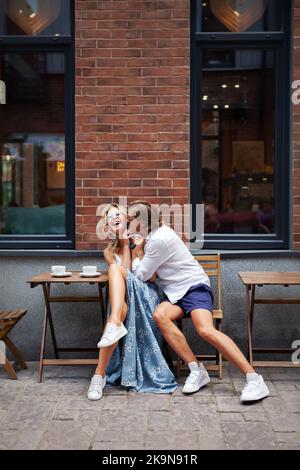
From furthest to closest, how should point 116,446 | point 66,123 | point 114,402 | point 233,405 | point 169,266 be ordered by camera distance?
point 66,123, point 169,266, point 114,402, point 233,405, point 116,446

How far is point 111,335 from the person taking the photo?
5.21 meters

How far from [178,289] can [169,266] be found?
20 centimetres

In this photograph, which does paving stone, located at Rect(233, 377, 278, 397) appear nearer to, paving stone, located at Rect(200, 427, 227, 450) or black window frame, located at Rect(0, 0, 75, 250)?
paving stone, located at Rect(200, 427, 227, 450)

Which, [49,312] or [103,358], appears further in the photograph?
[49,312]

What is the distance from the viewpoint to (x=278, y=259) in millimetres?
6281

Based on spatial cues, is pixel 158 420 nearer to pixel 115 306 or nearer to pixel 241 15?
pixel 115 306

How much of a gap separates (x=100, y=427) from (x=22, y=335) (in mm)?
2024

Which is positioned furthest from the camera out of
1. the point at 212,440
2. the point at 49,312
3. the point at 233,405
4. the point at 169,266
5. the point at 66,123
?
the point at 66,123

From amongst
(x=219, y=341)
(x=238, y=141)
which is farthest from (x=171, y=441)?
(x=238, y=141)

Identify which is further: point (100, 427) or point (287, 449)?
point (100, 427)

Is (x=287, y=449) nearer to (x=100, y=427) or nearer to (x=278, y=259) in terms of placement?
(x=100, y=427)

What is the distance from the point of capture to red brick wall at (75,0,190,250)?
20.3 feet

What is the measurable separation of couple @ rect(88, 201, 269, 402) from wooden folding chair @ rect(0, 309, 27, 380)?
0.82 m
